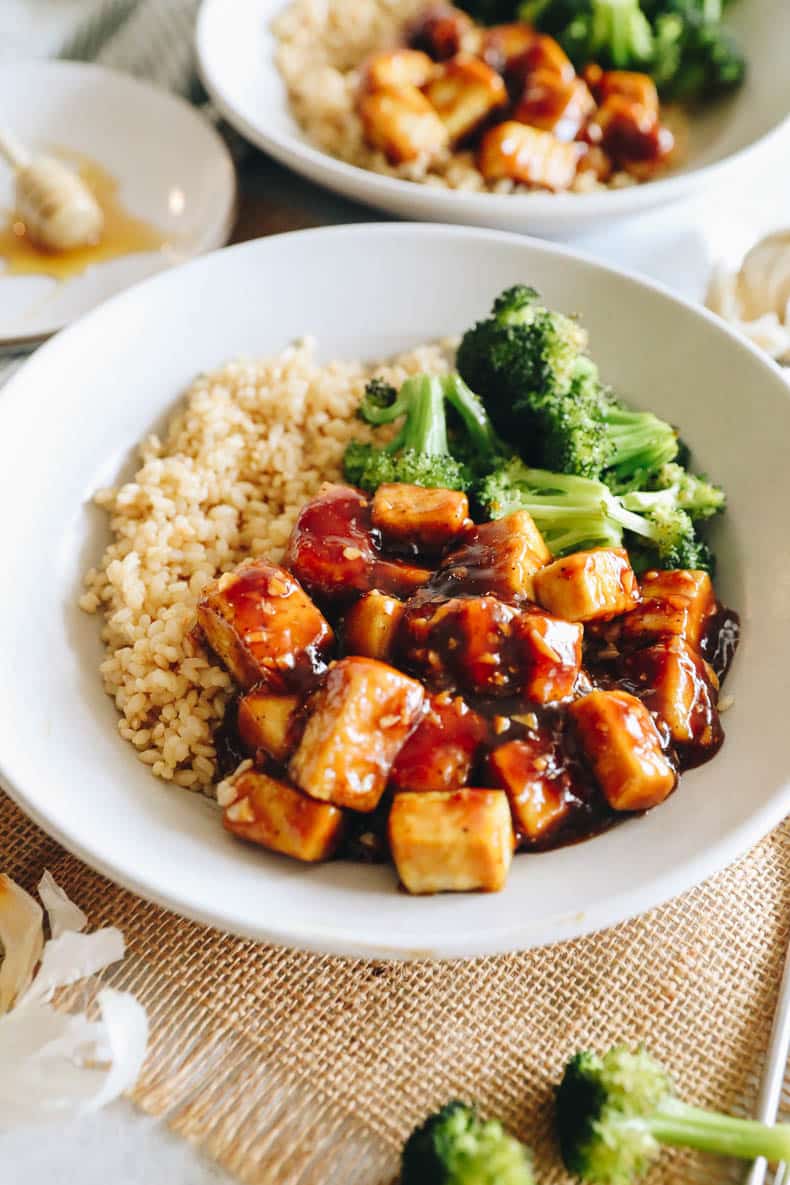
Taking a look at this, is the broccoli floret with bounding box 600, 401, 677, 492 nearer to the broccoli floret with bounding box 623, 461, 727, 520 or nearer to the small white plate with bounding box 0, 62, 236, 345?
the broccoli floret with bounding box 623, 461, 727, 520

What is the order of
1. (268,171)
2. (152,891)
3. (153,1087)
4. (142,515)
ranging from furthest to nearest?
(268,171) < (142,515) < (153,1087) < (152,891)

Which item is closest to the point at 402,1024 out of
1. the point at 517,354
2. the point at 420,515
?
the point at 420,515

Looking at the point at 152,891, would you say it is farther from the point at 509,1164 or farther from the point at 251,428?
the point at 251,428

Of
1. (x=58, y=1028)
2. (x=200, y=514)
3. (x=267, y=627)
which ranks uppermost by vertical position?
(x=267, y=627)

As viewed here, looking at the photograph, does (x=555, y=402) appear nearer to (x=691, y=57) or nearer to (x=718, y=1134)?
(x=718, y=1134)

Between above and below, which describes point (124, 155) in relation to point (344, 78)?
below

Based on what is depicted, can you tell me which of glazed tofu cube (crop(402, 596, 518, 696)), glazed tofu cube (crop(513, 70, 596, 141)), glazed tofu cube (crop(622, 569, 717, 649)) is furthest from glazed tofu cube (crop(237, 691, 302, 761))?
glazed tofu cube (crop(513, 70, 596, 141))

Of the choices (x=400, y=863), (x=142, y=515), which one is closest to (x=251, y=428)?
(x=142, y=515)

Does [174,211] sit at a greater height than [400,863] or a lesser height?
lesser
